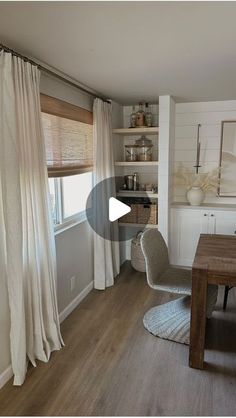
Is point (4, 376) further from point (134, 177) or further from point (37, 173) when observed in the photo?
point (134, 177)

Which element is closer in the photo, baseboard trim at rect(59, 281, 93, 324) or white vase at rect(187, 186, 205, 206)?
baseboard trim at rect(59, 281, 93, 324)

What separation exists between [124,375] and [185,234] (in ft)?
7.08

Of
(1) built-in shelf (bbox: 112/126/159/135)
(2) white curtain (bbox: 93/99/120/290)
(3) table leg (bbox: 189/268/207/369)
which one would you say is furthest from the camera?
(1) built-in shelf (bbox: 112/126/159/135)

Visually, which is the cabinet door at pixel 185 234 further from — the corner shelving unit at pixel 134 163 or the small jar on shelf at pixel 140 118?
the small jar on shelf at pixel 140 118

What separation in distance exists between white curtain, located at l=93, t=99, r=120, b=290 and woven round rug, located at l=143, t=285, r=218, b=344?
76cm

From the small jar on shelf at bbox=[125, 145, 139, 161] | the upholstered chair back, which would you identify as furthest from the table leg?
the small jar on shelf at bbox=[125, 145, 139, 161]

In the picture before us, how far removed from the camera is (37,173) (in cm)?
220

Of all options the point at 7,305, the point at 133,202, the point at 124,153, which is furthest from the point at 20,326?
the point at 124,153

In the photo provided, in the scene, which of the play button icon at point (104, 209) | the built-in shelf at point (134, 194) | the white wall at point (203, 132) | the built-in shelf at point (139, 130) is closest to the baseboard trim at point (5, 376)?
the play button icon at point (104, 209)

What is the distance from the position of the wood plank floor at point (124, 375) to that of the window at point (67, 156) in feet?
3.52

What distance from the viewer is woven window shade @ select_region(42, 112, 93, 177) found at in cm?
259

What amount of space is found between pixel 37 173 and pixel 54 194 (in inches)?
28.2

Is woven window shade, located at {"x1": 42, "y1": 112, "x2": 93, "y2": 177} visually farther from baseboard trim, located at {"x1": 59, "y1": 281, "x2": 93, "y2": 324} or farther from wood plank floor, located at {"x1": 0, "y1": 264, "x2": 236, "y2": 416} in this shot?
wood plank floor, located at {"x1": 0, "y1": 264, "x2": 236, "y2": 416}

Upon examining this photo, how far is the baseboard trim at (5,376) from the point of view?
2.04 meters
